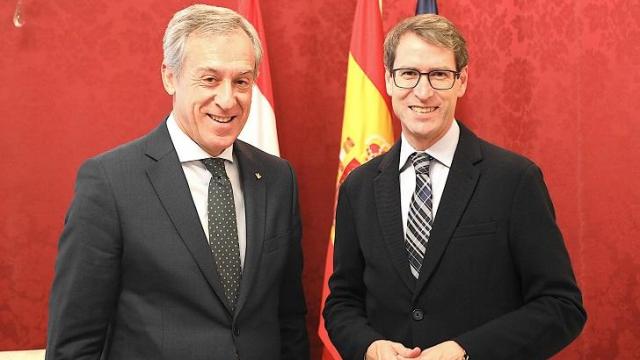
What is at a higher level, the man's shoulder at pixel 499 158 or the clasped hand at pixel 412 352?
the man's shoulder at pixel 499 158

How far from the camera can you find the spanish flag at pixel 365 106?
10.3 ft

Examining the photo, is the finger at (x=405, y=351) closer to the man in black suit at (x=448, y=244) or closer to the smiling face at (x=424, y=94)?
the man in black suit at (x=448, y=244)

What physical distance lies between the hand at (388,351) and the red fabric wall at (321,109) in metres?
1.61

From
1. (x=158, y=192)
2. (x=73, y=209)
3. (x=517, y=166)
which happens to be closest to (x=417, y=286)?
(x=517, y=166)

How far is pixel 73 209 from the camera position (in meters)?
1.75

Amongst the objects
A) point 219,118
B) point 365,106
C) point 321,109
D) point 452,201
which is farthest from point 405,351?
point 321,109

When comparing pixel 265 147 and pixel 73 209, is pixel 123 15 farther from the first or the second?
pixel 73 209

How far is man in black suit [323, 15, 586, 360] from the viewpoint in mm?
1866

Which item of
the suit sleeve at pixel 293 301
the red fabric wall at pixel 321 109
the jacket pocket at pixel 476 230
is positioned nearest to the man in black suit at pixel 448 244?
the jacket pocket at pixel 476 230

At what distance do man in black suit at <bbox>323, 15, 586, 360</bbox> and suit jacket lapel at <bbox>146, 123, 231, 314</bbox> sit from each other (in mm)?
459

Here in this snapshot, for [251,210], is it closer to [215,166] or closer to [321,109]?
[215,166]

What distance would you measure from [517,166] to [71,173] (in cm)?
213

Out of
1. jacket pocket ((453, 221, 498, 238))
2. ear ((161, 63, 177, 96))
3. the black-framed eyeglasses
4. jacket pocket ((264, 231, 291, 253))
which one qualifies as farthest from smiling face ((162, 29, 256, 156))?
jacket pocket ((453, 221, 498, 238))

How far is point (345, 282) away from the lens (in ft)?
7.00
